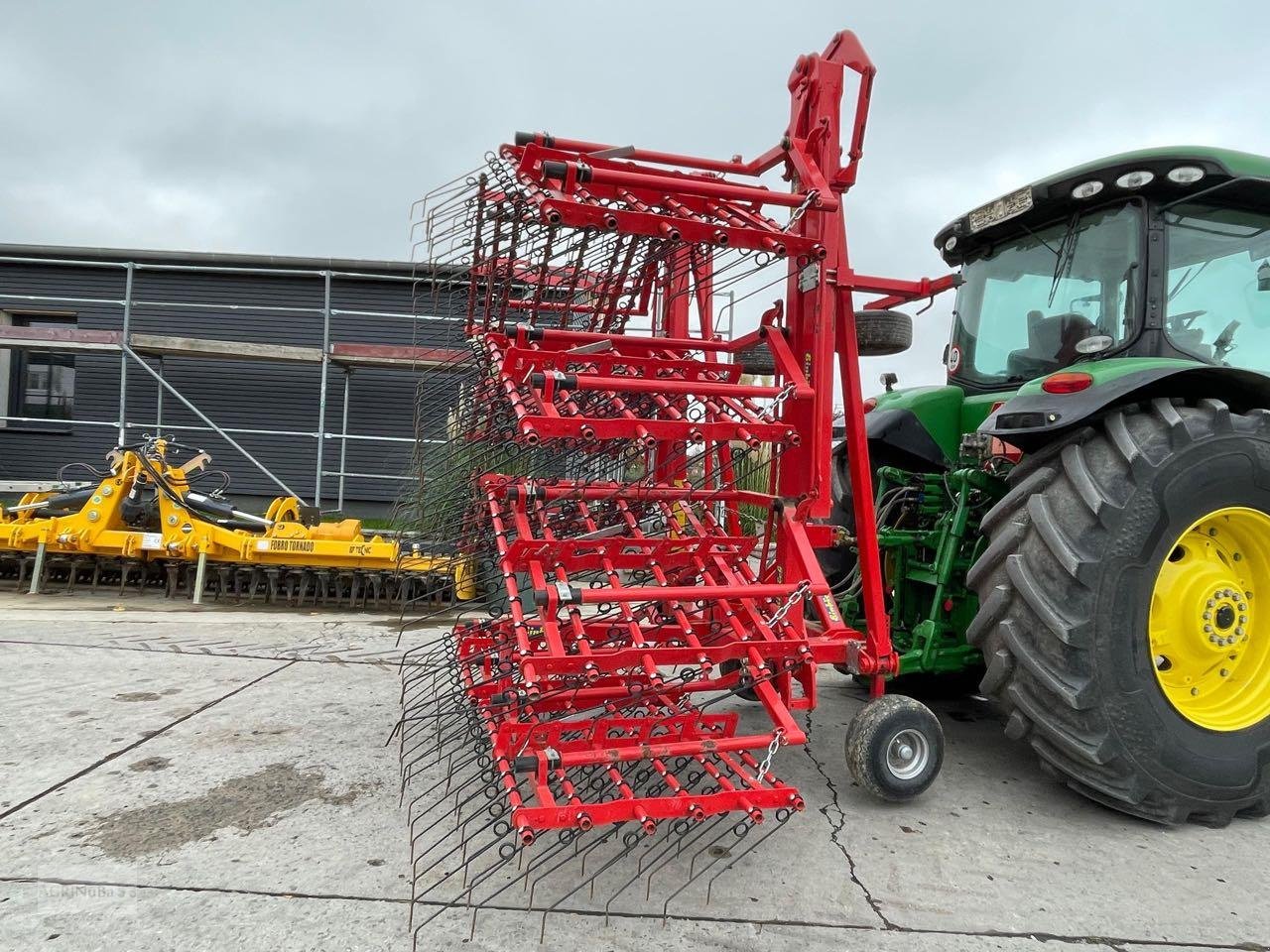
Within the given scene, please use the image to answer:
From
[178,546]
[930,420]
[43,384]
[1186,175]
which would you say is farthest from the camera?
[43,384]

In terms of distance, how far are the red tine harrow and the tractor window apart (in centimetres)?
96

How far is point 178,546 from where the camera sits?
622cm

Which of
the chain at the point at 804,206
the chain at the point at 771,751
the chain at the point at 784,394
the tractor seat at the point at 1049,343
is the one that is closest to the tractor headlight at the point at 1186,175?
the tractor seat at the point at 1049,343

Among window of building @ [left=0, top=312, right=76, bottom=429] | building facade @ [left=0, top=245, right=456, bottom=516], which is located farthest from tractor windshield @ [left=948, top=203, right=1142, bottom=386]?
window of building @ [left=0, top=312, right=76, bottom=429]

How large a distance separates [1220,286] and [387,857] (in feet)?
11.8

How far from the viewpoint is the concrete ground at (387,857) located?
192 centimetres

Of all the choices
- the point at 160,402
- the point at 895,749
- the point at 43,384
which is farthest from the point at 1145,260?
the point at 43,384

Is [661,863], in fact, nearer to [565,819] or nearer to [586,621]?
[565,819]

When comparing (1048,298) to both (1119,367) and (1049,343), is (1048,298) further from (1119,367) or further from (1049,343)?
(1119,367)

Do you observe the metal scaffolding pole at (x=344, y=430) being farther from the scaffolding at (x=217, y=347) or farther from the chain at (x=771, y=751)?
the chain at (x=771, y=751)

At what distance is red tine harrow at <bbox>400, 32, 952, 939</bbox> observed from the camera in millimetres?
2256

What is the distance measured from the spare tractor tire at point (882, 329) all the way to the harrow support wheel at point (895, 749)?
134cm

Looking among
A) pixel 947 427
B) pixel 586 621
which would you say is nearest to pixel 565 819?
pixel 586 621

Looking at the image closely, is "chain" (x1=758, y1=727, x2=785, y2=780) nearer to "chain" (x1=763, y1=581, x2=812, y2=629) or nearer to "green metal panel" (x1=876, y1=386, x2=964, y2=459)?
"chain" (x1=763, y1=581, x2=812, y2=629)
